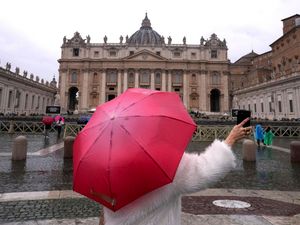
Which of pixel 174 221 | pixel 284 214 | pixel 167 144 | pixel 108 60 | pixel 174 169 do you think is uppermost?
pixel 108 60

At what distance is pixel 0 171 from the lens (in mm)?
8148

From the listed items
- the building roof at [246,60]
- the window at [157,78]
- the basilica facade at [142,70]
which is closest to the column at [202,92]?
the basilica facade at [142,70]

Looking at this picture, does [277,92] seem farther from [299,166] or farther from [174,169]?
[174,169]

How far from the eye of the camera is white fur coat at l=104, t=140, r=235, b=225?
64.8 inches

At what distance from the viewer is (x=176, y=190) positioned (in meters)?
1.69

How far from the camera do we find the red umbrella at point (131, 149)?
156 centimetres

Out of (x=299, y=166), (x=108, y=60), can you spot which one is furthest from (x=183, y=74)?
(x=299, y=166)

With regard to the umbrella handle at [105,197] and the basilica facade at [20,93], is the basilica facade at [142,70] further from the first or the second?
the umbrella handle at [105,197]

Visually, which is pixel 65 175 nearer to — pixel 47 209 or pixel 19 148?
pixel 47 209

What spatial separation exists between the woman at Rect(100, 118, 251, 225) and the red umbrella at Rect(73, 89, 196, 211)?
0.10 meters

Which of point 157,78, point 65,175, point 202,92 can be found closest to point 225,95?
point 202,92

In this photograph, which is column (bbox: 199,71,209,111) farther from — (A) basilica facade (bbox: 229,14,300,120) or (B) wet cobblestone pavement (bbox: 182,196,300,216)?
(B) wet cobblestone pavement (bbox: 182,196,300,216)

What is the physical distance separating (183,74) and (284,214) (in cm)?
6134

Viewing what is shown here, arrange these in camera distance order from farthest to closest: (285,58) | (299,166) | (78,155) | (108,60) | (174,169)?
(108,60)
(285,58)
(299,166)
(78,155)
(174,169)
